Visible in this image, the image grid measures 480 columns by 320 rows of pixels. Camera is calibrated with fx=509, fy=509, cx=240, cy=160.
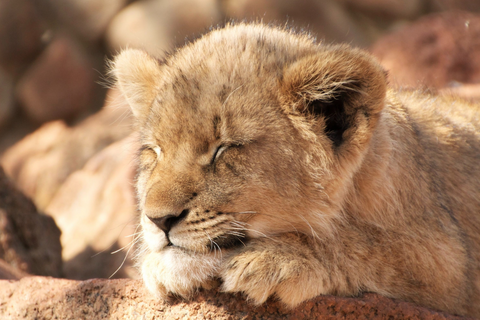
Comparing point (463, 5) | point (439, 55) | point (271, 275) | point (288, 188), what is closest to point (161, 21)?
point (439, 55)

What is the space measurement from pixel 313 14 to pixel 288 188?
923cm

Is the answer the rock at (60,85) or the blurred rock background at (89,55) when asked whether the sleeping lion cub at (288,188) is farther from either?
the rock at (60,85)

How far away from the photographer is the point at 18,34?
1029cm

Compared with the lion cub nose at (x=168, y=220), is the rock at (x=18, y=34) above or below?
below

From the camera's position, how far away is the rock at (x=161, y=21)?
10445 millimetres

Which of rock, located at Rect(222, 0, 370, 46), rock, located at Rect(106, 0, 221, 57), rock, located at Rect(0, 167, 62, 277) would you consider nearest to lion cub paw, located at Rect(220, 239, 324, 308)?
rock, located at Rect(0, 167, 62, 277)

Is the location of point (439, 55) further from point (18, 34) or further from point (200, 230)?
point (18, 34)

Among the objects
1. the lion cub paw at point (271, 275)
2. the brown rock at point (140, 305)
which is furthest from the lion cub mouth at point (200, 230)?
the brown rock at point (140, 305)

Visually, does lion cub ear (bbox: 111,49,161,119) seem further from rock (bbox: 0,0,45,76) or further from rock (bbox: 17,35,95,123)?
rock (bbox: 0,0,45,76)

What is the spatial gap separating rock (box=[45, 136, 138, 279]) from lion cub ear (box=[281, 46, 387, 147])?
312 cm

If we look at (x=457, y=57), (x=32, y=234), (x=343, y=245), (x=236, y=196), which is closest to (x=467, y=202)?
(x=343, y=245)

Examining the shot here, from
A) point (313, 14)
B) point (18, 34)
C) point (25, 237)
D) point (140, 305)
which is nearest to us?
point (140, 305)

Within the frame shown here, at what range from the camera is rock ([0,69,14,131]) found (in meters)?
10.5

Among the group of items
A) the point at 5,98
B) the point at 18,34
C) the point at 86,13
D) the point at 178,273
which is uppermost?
the point at 178,273
